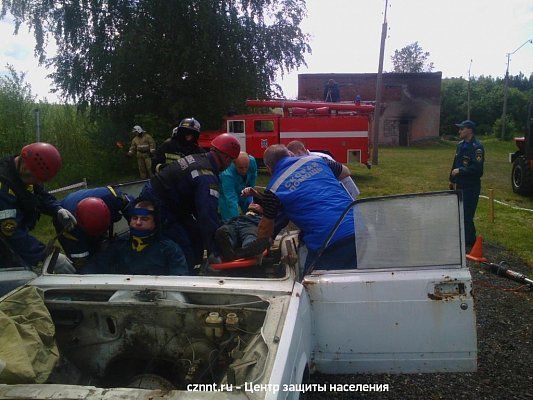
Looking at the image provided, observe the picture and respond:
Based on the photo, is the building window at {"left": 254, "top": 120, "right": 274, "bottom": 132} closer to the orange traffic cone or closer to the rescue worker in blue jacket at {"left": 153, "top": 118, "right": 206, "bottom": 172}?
the orange traffic cone

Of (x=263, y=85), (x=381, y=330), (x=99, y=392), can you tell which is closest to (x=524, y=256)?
(x=381, y=330)

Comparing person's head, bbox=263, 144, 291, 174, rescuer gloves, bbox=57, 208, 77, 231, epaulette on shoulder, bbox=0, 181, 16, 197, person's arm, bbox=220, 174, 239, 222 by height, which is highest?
person's head, bbox=263, 144, 291, 174

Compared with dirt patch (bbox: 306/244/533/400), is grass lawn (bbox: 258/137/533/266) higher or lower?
lower

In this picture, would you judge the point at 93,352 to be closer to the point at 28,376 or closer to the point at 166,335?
A: the point at 166,335

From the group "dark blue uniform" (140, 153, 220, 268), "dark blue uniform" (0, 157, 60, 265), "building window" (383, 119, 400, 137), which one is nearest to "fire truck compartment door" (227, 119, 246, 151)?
"dark blue uniform" (140, 153, 220, 268)

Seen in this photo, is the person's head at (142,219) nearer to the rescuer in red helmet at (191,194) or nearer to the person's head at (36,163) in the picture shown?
the rescuer in red helmet at (191,194)

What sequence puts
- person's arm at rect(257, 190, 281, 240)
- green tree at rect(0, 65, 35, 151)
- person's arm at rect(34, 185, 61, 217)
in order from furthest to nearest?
green tree at rect(0, 65, 35, 151), person's arm at rect(34, 185, 61, 217), person's arm at rect(257, 190, 281, 240)

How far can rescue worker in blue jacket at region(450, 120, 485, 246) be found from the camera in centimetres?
659

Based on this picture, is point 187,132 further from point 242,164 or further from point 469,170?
point 469,170

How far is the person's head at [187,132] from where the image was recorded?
197 inches

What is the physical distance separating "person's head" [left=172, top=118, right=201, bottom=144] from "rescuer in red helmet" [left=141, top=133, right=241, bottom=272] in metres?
1.30

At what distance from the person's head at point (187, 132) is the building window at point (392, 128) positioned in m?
31.2

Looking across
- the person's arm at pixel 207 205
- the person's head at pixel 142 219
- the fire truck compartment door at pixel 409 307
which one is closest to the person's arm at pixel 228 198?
the person's arm at pixel 207 205

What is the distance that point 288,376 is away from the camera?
1.92 metres
